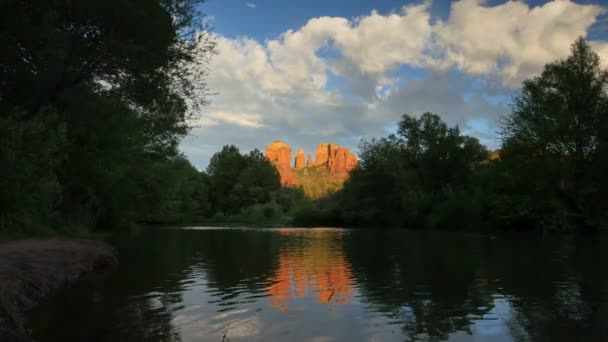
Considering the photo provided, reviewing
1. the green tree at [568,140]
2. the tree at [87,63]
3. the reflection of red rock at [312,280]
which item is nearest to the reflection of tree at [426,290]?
the reflection of red rock at [312,280]

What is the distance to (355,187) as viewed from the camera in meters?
87.8

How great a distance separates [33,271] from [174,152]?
30.0m

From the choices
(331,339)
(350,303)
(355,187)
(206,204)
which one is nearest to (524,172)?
(355,187)

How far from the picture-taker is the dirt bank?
31.9 ft

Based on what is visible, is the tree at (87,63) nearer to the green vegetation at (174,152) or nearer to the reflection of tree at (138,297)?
the green vegetation at (174,152)

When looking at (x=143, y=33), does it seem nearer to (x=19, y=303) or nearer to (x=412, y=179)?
(x=19, y=303)

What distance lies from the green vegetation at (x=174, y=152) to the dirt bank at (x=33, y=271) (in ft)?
5.70

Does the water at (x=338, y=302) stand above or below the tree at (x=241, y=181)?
below

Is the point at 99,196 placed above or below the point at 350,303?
above

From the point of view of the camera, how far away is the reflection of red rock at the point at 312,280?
1476cm

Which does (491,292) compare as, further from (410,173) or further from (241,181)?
(241,181)

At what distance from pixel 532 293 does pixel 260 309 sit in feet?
27.2

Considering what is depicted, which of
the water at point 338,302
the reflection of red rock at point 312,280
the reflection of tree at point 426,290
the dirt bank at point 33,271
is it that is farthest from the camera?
the reflection of red rock at point 312,280

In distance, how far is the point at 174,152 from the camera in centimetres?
4606
